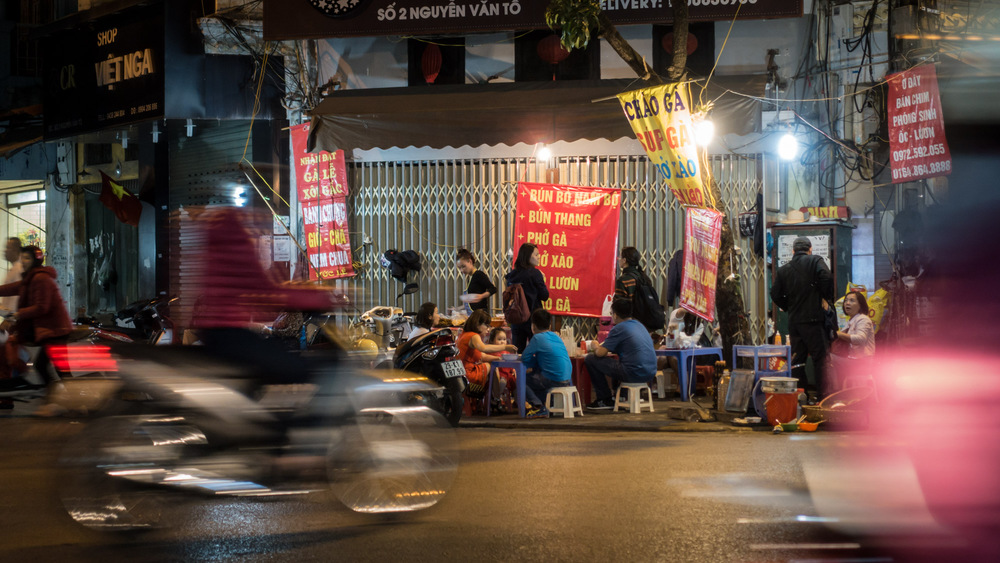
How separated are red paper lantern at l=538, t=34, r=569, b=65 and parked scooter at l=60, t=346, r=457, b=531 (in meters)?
9.92

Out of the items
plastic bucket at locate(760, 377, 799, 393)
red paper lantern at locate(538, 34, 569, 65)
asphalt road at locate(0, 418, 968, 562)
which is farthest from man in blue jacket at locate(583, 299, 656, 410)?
red paper lantern at locate(538, 34, 569, 65)

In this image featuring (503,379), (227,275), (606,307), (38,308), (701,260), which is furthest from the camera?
(606,307)

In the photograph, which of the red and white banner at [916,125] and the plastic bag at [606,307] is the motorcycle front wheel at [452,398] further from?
the red and white banner at [916,125]

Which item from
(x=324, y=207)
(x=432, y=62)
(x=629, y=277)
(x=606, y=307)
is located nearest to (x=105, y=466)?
(x=629, y=277)

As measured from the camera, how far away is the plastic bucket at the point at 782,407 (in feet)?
30.6

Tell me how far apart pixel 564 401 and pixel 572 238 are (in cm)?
377

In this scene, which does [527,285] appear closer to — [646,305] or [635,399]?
[646,305]

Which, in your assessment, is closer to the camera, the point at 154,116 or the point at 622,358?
the point at 622,358

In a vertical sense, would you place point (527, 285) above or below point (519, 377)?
above

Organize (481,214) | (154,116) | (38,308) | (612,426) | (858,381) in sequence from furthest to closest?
(154,116) → (481,214) → (858,381) → (38,308) → (612,426)

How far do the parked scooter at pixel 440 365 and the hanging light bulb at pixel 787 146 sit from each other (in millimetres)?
6712

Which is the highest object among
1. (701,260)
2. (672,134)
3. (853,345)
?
(672,134)

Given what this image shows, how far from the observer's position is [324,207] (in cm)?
1445

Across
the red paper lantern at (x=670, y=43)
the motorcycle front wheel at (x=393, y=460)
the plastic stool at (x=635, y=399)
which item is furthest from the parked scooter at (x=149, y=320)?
the motorcycle front wheel at (x=393, y=460)
